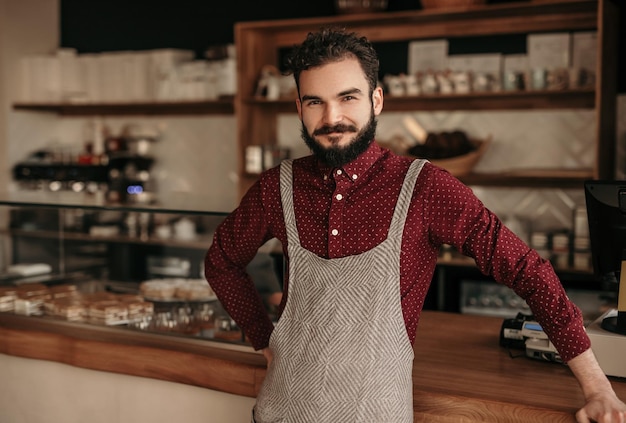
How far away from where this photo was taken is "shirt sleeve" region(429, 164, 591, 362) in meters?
1.77

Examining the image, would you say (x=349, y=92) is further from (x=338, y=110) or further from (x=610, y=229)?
(x=610, y=229)

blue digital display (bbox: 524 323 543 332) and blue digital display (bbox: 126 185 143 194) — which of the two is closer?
blue digital display (bbox: 524 323 543 332)

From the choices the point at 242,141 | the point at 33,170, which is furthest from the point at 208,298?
the point at 33,170

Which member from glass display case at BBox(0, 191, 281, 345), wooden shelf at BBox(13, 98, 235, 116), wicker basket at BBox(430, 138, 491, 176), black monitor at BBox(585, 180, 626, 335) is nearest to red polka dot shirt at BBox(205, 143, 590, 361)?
black monitor at BBox(585, 180, 626, 335)

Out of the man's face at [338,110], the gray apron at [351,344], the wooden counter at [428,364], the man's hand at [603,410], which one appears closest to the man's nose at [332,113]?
the man's face at [338,110]

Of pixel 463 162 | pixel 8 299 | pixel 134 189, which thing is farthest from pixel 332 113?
pixel 134 189

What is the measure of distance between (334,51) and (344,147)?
217 mm

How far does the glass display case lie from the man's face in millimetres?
886

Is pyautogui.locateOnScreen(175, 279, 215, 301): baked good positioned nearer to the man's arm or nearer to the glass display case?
the glass display case

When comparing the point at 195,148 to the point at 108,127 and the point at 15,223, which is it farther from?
the point at 15,223

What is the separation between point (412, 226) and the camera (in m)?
1.85

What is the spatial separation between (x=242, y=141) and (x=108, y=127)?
1.59 metres

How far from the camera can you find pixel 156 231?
12.2 feet

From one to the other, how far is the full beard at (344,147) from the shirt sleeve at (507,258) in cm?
18
